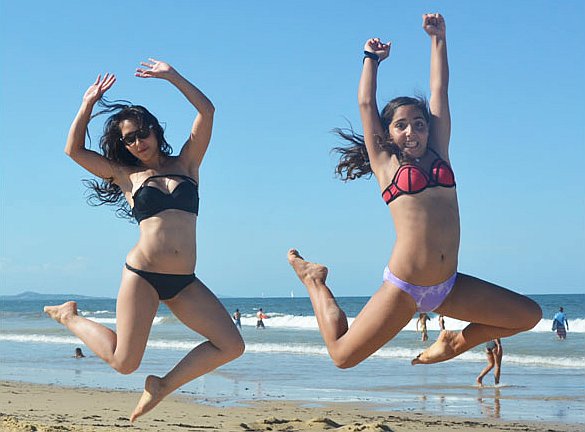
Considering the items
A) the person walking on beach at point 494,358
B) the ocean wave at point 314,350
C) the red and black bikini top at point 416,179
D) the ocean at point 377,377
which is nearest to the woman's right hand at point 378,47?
the red and black bikini top at point 416,179

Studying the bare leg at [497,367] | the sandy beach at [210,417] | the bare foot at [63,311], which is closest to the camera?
the bare foot at [63,311]

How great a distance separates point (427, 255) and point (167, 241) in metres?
2.11

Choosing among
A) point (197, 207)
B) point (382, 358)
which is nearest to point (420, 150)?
point (197, 207)

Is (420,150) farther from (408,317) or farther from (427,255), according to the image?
(408,317)

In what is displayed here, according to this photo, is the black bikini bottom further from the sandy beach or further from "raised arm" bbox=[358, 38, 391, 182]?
the sandy beach

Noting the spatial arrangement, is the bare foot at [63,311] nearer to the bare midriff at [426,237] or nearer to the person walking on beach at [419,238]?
the person walking on beach at [419,238]

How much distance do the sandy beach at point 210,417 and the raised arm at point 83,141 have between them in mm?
5280

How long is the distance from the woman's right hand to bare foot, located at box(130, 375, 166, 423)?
3141 millimetres

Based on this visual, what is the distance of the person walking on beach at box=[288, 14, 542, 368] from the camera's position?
22.3ft

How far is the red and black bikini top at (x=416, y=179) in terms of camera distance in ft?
22.4

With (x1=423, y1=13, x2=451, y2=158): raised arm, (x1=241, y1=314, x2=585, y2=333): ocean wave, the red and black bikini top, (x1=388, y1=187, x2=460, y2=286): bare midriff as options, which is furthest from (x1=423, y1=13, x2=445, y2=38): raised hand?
(x1=241, y1=314, x2=585, y2=333): ocean wave

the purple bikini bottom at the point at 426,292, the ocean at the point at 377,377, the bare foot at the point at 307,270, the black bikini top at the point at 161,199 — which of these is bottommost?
the ocean at the point at 377,377

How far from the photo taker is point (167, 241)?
24.7 feet

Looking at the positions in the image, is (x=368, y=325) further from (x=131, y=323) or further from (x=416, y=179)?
(x=131, y=323)
